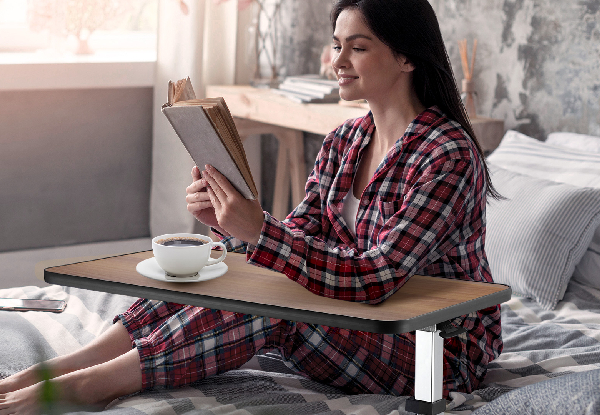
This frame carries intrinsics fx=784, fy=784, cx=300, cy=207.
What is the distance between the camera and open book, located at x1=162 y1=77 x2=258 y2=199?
98cm

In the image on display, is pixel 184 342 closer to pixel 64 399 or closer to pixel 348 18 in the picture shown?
pixel 64 399

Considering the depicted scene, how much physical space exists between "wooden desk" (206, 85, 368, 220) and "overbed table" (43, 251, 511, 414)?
122 centimetres

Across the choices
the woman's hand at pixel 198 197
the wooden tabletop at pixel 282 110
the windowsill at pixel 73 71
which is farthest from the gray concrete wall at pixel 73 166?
the woman's hand at pixel 198 197

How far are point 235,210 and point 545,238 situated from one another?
876 mm

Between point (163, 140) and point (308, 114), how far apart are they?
0.82 metres

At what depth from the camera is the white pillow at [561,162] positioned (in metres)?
1.74

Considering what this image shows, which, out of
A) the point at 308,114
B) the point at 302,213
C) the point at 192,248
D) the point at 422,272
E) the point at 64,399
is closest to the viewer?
the point at 192,248

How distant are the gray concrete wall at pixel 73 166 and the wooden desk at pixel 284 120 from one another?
1.36 feet

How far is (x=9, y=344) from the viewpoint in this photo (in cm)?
141

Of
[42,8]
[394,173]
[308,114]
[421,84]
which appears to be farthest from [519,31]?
[42,8]

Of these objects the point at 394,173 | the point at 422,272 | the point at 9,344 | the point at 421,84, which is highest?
the point at 421,84

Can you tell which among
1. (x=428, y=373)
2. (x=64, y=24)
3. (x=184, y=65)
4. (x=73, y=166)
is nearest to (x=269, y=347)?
(x=428, y=373)

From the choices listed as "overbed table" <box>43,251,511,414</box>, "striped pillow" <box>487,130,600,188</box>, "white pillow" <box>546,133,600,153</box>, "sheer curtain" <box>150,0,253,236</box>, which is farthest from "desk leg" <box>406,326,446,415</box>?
"sheer curtain" <box>150,0,253,236</box>

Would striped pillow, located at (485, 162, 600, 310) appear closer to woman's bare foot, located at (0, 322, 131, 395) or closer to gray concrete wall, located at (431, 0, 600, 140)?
gray concrete wall, located at (431, 0, 600, 140)
